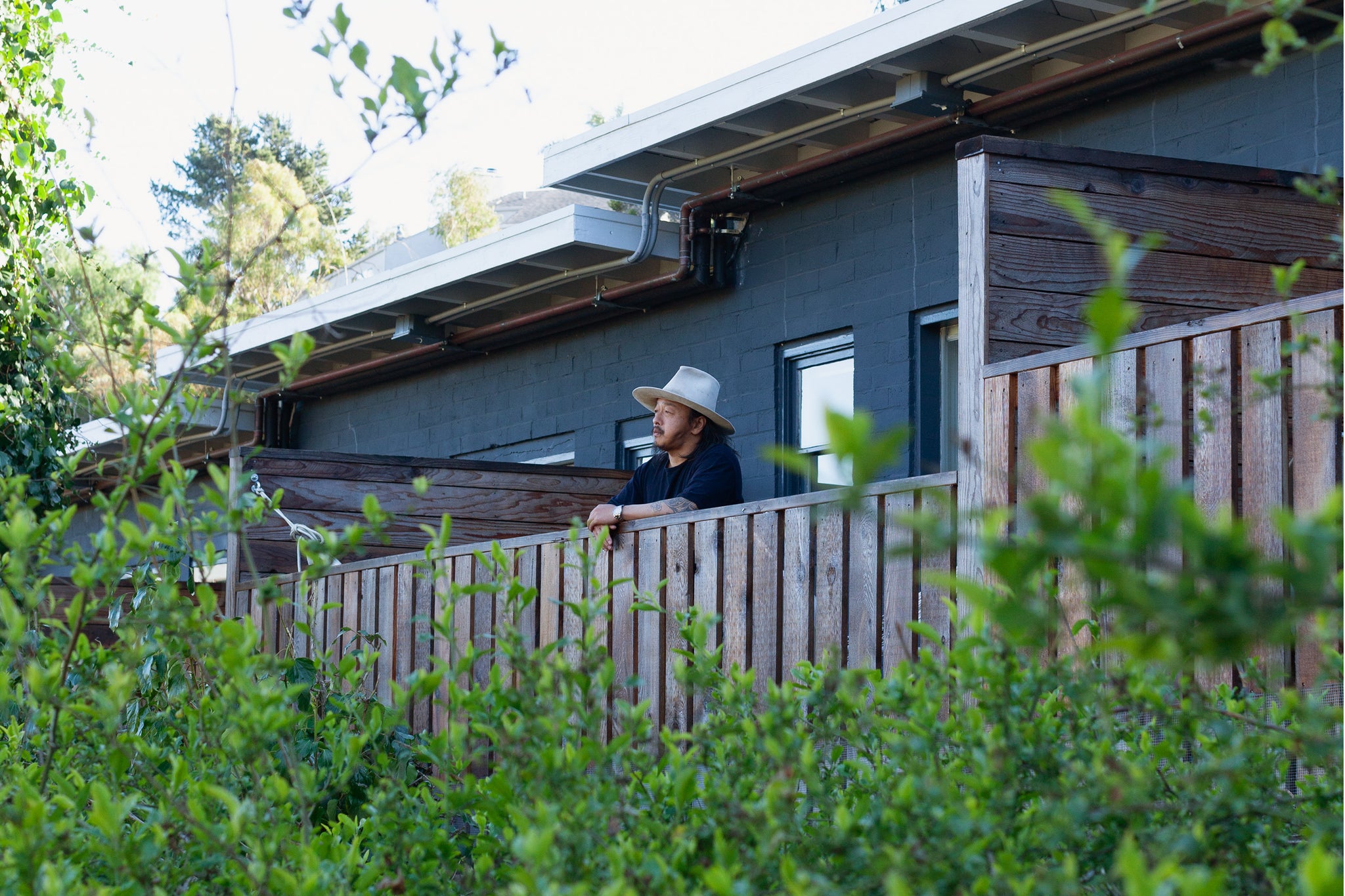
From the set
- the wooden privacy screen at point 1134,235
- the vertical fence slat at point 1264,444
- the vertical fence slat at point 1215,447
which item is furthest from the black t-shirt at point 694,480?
the vertical fence slat at point 1264,444

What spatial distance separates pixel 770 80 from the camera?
22.4 ft

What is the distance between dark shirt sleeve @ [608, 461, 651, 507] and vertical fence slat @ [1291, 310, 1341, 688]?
3311 mm

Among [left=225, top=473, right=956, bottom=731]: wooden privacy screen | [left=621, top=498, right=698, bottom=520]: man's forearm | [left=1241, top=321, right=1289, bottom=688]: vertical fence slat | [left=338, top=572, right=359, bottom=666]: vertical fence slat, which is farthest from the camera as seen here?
[left=338, top=572, right=359, bottom=666]: vertical fence slat

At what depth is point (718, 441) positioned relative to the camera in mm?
6152

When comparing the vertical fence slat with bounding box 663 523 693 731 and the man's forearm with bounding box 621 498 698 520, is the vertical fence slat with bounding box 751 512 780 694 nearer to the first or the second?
the vertical fence slat with bounding box 663 523 693 731

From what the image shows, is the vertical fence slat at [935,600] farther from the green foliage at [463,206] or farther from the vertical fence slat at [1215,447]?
the green foliage at [463,206]

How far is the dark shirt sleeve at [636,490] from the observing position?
6020 millimetres

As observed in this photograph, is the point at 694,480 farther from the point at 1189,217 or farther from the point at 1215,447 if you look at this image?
the point at 1215,447

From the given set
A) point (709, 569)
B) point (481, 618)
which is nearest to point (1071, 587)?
point (709, 569)

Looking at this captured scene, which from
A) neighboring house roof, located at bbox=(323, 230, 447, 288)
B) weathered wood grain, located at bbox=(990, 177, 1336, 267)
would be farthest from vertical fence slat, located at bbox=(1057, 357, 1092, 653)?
neighboring house roof, located at bbox=(323, 230, 447, 288)

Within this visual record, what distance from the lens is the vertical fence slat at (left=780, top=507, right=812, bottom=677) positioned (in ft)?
13.2

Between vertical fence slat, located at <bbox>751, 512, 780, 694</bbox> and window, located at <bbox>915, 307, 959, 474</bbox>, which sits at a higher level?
window, located at <bbox>915, 307, 959, 474</bbox>

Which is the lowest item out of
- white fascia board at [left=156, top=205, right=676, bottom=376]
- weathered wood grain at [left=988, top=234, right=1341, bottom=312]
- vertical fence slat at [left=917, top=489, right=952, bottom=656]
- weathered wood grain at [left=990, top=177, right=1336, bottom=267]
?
vertical fence slat at [left=917, top=489, right=952, bottom=656]

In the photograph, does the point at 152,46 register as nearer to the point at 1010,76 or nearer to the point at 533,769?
the point at 533,769
